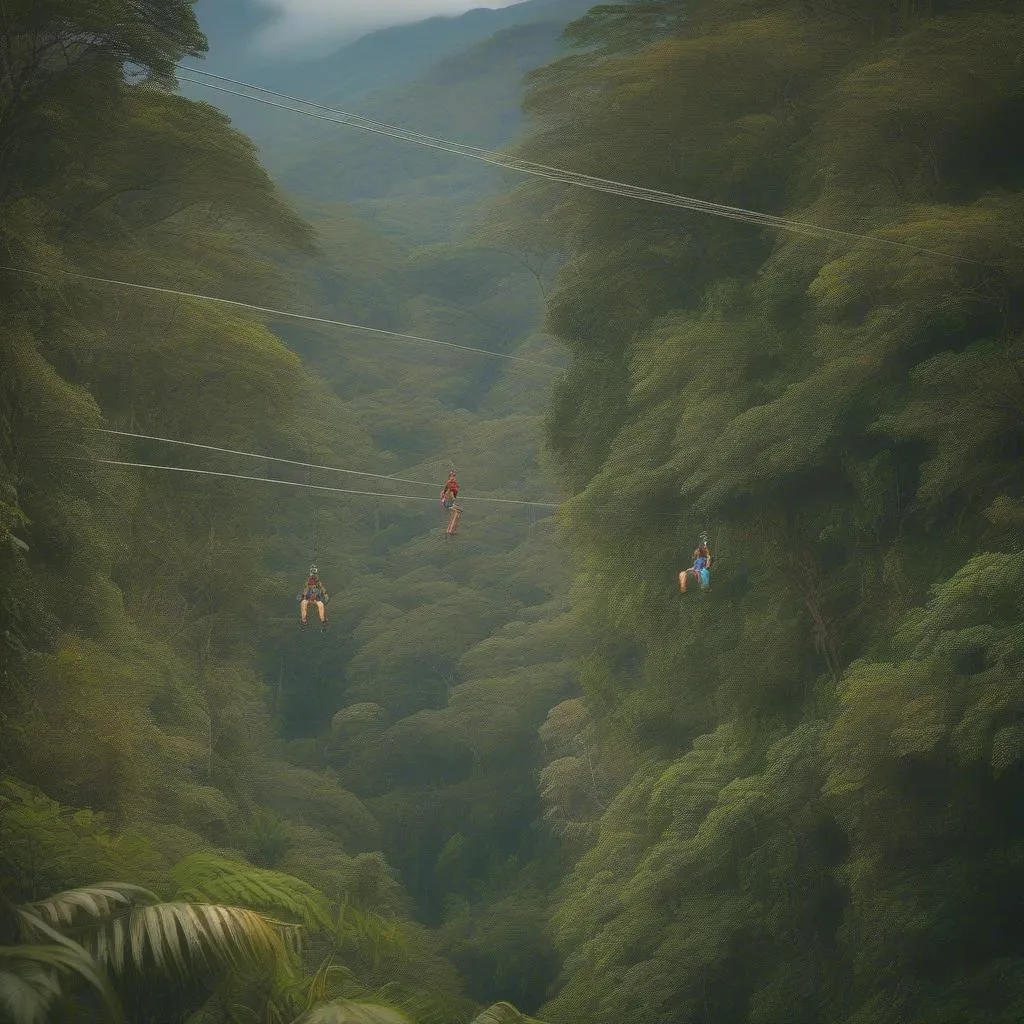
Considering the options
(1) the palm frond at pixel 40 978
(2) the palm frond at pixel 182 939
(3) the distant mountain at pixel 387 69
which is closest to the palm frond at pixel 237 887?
(2) the palm frond at pixel 182 939

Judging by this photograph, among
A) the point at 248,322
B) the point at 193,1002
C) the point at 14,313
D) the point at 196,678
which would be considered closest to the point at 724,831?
the point at 193,1002

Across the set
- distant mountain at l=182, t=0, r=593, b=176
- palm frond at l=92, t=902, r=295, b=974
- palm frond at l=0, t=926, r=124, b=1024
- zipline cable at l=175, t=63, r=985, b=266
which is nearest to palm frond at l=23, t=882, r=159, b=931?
palm frond at l=92, t=902, r=295, b=974

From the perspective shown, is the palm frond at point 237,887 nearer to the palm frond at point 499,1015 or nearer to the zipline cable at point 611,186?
the palm frond at point 499,1015

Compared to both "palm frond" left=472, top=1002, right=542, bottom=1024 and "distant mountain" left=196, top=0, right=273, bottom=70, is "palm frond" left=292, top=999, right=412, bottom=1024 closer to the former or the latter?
"palm frond" left=472, top=1002, right=542, bottom=1024

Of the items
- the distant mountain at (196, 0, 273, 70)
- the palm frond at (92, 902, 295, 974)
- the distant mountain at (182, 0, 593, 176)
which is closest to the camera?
the palm frond at (92, 902, 295, 974)

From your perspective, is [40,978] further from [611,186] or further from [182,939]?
[611,186]

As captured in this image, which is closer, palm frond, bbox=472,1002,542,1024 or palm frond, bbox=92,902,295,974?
palm frond, bbox=92,902,295,974
